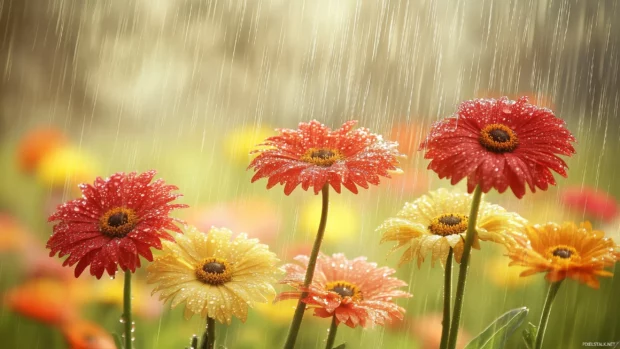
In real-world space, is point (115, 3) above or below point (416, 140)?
above

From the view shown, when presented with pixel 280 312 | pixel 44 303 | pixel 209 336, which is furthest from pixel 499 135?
pixel 44 303

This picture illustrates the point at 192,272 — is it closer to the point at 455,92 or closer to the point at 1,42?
the point at 455,92

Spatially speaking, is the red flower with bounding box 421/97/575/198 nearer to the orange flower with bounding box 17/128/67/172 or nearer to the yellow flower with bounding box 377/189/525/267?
the yellow flower with bounding box 377/189/525/267

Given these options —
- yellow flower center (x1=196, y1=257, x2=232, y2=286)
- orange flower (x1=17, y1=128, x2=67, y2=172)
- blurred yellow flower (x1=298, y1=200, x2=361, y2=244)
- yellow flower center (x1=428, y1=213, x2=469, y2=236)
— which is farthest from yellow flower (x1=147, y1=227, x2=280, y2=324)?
orange flower (x1=17, y1=128, x2=67, y2=172)

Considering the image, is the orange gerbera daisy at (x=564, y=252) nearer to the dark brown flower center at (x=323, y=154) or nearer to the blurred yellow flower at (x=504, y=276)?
the dark brown flower center at (x=323, y=154)

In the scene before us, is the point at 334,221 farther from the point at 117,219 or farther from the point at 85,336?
the point at 117,219

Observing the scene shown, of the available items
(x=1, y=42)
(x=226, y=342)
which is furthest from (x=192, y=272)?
(x=1, y=42)

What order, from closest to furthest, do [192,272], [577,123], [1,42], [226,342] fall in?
[192,272]
[226,342]
[577,123]
[1,42]
